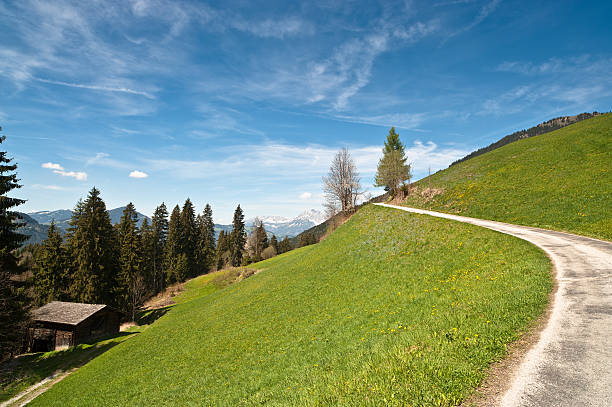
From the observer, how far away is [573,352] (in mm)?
5180

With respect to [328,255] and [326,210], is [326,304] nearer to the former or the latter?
[328,255]

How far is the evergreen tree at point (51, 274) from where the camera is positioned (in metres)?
42.3

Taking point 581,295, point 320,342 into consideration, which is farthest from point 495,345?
point 320,342

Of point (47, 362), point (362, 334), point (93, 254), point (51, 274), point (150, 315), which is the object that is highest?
point (93, 254)

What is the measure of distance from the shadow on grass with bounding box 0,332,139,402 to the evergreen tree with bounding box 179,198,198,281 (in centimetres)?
3807

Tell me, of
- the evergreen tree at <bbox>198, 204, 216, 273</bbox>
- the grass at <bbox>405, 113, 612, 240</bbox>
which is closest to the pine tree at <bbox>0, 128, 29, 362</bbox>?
the grass at <bbox>405, 113, 612, 240</bbox>

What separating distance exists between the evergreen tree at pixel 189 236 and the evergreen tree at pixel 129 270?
844 inches

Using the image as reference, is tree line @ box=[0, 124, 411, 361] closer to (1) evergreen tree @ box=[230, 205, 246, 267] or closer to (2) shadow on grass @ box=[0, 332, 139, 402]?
(2) shadow on grass @ box=[0, 332, 139, 402]

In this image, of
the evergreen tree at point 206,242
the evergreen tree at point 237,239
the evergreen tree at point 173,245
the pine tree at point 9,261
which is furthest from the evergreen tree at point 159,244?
the pine tree at point 9,261

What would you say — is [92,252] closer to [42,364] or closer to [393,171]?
[42,364]

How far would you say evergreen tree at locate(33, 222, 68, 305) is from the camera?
4231 cm

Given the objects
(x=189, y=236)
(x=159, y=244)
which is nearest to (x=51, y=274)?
(x=159, y=244)

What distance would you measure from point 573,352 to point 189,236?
82.9 metres

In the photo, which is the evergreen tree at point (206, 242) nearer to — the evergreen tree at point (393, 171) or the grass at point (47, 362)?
the grass at point (47, 362)
